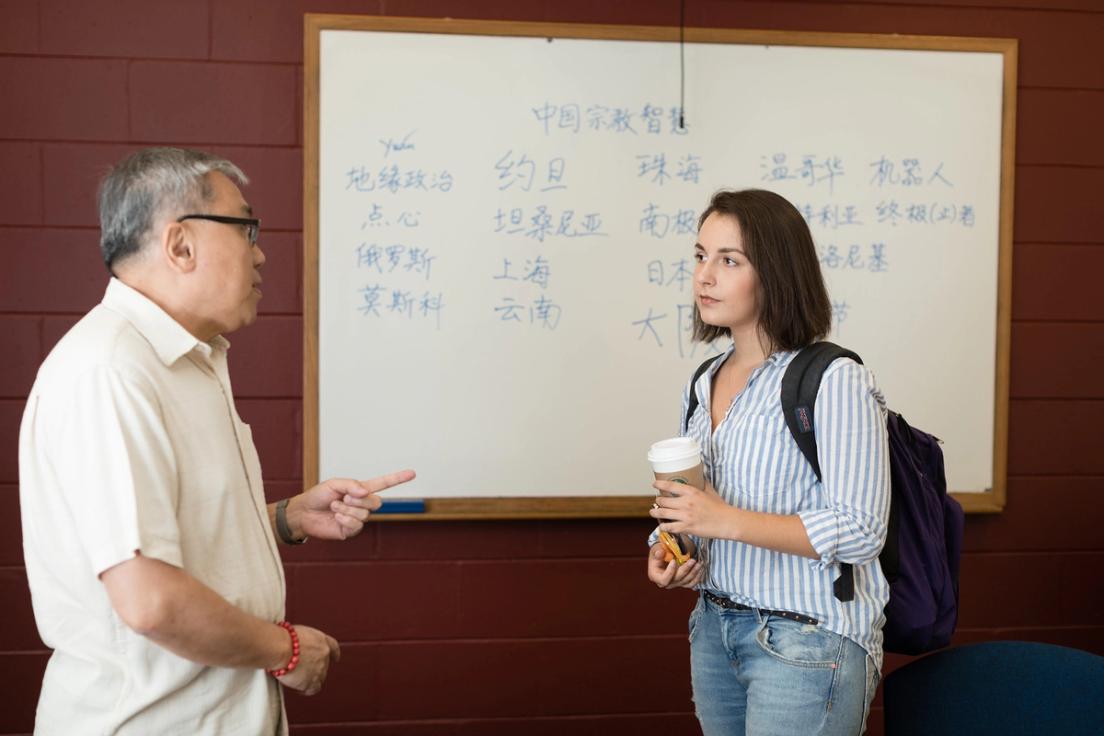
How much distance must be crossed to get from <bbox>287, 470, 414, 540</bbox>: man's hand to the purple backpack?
626 millimetres

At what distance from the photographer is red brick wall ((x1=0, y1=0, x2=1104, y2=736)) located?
7.55ft

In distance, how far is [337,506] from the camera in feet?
4.99

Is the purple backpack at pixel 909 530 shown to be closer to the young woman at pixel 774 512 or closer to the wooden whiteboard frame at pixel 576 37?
the young woman at pixel 774 512

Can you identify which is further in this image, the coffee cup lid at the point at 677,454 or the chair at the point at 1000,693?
the coffee cup lid at the point at 677,454

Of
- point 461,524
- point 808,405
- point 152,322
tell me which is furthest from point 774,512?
point 461,524

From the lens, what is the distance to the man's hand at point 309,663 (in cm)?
122

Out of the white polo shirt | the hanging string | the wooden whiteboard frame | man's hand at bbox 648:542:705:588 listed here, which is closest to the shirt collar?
the white polo shirt

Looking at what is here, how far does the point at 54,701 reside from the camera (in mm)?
1185

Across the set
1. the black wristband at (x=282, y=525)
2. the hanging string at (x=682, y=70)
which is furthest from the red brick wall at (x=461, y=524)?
the black wristband at (x=282, y=525)

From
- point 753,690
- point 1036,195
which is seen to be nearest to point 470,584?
point 753,690

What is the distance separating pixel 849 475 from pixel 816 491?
0.09 metres

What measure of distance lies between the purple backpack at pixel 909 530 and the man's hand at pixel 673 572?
0.77ft

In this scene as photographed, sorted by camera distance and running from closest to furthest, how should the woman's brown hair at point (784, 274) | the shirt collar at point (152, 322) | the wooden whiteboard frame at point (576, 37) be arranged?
the shirt collar at point (152, 322)
the woman's brown hair at point (784, 274)
the wooden whiteboard frame at point (576, 37)

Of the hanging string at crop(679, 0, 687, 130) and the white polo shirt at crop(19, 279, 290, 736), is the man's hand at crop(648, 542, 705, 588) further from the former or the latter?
the hanging string at crop(679, 0, 687, 130)
